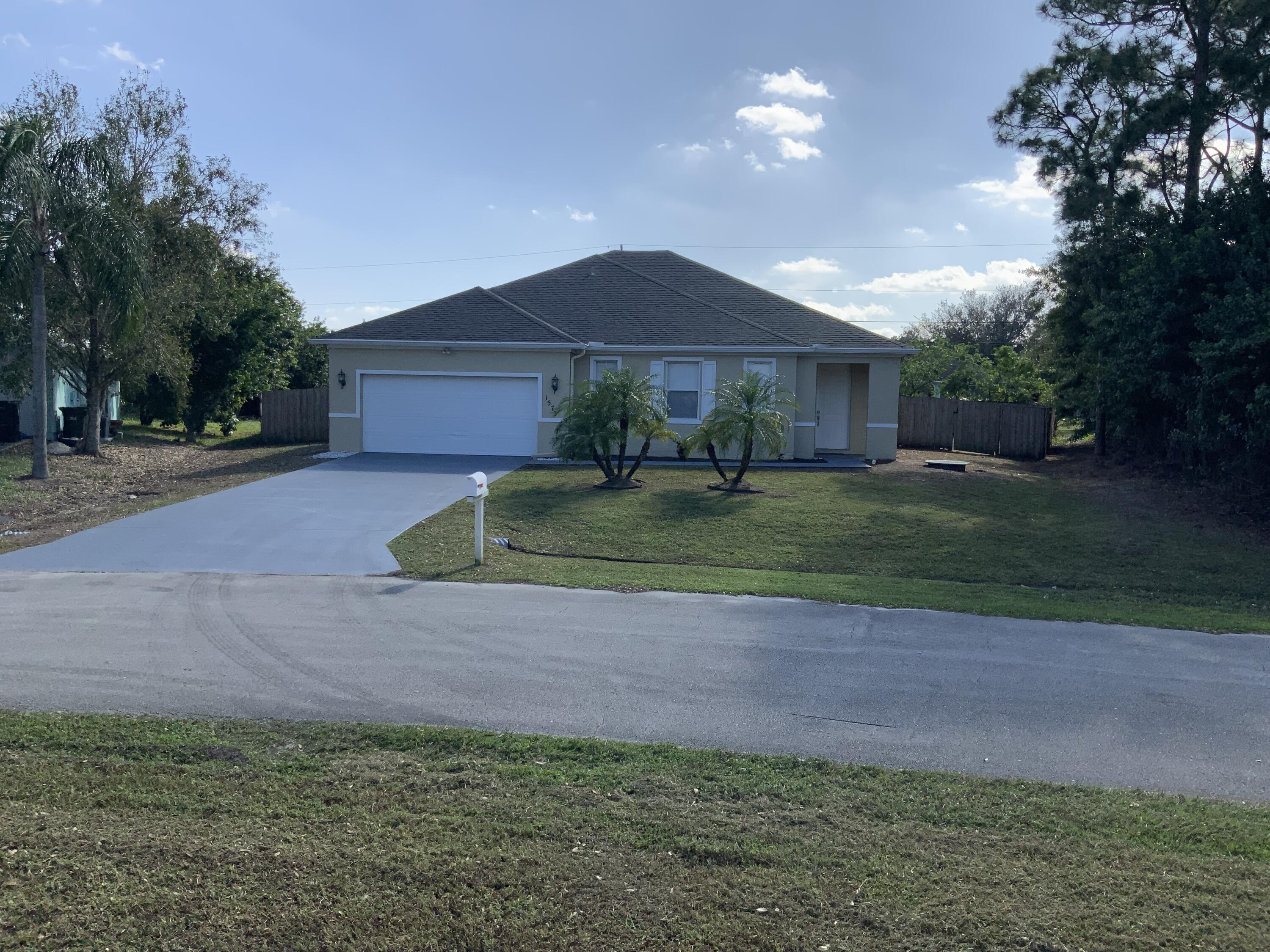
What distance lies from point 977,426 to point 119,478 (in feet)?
71.7

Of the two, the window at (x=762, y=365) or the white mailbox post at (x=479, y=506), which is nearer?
the white mailbox post at (x=479, y=506)

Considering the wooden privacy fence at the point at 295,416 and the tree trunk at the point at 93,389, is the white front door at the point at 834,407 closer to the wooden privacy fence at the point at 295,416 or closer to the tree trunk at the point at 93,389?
the wooden privacy fence at the point at 295,416

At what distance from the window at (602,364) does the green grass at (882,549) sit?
16.4ft

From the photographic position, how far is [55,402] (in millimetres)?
25781

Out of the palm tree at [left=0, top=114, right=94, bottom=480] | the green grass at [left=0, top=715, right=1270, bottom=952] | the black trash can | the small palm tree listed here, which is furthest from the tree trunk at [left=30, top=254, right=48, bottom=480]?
the green grass at [left=0, top=715, right=1270, bottom=952]

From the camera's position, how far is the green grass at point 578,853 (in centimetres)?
334

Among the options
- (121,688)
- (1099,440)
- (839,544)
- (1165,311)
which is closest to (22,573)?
(121,688)

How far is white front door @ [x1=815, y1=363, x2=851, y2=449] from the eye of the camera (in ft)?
78.6

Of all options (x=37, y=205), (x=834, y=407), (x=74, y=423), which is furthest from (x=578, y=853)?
(x=74, y=423)

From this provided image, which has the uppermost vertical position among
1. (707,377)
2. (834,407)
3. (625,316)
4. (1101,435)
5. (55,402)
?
(625,316)

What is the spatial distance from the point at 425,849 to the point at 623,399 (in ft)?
41.2

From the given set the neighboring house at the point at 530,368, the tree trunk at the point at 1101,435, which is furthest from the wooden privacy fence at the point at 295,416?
the tree trunk at the point at 1101,435

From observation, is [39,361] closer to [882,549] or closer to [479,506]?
[479,506]

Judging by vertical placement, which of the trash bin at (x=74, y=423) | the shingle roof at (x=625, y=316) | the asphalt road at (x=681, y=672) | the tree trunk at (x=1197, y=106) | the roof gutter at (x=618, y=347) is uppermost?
the tree trunk at (x=1197, y=106)
